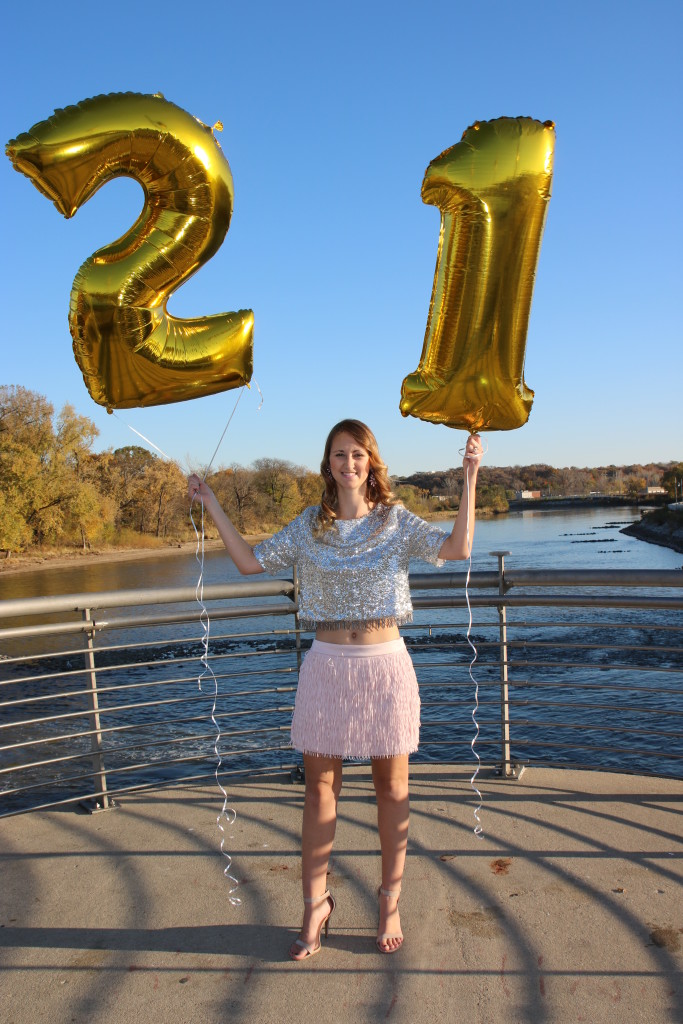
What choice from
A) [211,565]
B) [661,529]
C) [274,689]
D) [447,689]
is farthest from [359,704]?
[661,529]

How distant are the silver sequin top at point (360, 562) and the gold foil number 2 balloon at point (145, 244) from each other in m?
0.71

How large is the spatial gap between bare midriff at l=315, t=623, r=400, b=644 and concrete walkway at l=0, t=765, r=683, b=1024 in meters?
0.89

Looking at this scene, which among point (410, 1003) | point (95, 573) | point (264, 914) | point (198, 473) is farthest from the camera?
point (95, 573)

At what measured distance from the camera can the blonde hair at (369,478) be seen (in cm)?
239

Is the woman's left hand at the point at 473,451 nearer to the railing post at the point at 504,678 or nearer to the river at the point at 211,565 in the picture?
the railing post at the point at 504,678

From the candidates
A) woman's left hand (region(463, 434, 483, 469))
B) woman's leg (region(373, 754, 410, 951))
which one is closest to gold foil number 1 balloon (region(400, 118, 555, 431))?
woman's left hand (region(463, 434, 483, 469))

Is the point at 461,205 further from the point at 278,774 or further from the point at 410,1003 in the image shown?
the point at 278,774

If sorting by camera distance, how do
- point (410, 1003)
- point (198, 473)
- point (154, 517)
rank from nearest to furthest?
point (410, 1003), point (198, 473), point (154, 517)

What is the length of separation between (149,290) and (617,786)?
2.84 meters

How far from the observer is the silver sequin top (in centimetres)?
228

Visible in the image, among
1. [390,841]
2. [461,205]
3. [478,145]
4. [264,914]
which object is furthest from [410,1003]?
[478,145]

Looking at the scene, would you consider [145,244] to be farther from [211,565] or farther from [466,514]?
[211,565]

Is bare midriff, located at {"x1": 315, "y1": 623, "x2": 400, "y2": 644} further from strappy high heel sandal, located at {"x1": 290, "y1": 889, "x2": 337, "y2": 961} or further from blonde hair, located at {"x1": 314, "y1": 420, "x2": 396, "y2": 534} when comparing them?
strappy high heel sandal, located at {"x1": 290, "y1": 889, "x2": 337, "y2": 961}

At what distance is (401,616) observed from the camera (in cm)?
232
